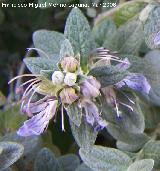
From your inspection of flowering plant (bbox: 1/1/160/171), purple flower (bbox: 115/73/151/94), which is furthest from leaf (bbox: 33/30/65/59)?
purple flower (bbox: 115/73/151/94)

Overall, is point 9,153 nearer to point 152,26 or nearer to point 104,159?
point 104,159

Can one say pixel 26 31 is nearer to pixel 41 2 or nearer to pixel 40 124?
pixel 41 2

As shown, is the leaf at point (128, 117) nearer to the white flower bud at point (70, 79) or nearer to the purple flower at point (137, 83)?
the purple flower at point (137, 83)

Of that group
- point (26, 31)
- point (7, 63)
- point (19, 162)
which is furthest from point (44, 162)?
point (26, 31)

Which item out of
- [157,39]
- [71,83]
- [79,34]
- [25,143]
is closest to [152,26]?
[157,39]

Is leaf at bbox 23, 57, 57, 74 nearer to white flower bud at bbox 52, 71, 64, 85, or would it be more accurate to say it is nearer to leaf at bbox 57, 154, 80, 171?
white flower bud at bbox 52, 71, 64, 85

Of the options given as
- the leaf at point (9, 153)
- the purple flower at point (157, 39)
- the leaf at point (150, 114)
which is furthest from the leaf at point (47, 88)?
the leaf at point (150, 114)
